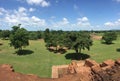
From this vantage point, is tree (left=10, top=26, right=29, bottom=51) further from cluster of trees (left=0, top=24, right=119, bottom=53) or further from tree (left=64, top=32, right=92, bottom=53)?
tree (left=64, top=32, right=92, bottom=53)

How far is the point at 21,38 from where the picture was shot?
2773 inches

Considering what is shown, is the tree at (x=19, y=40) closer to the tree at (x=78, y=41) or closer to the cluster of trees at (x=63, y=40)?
the cluster of trees at (x=63, y=40)

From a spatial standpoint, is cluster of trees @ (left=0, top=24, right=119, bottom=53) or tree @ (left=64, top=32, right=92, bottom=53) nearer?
tree @ (left=64, top=32, right=92, bottom=53)

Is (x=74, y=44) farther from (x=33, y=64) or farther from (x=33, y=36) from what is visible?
(x=33, y=36)

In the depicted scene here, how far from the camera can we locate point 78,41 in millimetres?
55844

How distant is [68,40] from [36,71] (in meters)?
18.7

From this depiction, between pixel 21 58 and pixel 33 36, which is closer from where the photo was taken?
pixel 21 58

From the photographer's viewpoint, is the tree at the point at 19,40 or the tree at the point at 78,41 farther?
the tree at the point at 19,40

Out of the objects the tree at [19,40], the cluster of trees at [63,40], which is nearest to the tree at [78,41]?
the cluster of trees at [63,40]

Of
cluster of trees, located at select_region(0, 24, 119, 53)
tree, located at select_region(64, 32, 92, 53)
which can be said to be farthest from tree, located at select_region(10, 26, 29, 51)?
tree, located at select_region(64, 32, 92, 53)

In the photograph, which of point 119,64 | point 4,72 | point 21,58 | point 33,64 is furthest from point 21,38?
point 119,64

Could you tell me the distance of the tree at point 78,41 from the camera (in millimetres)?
55969

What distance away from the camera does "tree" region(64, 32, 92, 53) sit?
184ft

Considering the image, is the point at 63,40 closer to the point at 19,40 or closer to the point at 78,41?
the point at 78,41
